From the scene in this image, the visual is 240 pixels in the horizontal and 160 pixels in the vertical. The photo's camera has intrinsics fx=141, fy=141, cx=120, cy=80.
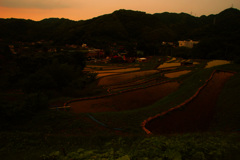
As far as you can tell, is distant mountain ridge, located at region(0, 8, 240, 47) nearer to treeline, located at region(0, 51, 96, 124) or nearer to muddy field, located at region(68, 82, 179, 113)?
treeline, located at region(0, 51, 96, 124)

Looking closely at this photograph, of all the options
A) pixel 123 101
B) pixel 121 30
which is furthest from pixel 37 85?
pixel 121 30

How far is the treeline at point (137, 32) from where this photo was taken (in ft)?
190

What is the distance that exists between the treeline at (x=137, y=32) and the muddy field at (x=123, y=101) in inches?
1826

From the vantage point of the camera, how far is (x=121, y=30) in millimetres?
112875

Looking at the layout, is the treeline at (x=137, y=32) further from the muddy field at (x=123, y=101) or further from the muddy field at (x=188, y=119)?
the muddy field at (x=188, y=119)

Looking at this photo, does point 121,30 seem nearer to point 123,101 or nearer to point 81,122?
point 123,101

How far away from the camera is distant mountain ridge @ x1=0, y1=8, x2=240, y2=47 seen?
77031 mm

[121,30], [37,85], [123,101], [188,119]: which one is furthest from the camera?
[121,30]

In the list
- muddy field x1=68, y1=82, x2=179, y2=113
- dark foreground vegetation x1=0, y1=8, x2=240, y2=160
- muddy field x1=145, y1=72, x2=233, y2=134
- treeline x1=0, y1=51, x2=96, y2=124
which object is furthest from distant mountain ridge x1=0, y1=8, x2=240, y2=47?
muddy field x1=145, y1=72, x2=233, y2=134

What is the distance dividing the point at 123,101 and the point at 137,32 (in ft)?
377

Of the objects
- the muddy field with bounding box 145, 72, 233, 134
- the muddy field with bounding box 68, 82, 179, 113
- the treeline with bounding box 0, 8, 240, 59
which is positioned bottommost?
the muddy field with bounding box 68, 82, 179, 113

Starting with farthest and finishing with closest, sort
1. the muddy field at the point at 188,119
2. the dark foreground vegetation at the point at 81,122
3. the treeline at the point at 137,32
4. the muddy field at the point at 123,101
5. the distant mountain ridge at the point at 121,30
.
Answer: the distant mountain ridge at the point at 121,30
the treeline at the point at 137,32
the muddy field at the point at 123,101
the muddy field at the point at 188,119
the dark foreground vegetation at the point at 81,122

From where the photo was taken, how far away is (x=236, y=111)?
8.67 metres

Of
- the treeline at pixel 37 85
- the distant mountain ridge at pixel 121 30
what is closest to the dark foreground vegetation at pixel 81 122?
the treeline at pixel 37 85
